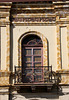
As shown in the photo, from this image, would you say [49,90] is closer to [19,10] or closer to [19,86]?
[19,86]

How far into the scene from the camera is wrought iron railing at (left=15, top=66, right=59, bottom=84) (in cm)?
1563

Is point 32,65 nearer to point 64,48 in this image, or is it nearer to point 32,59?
point 32,59

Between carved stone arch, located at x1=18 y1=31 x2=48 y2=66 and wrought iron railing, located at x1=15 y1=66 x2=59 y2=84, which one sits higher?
carved stone arch, located at x1=18 y1=31 x2=48 y2=66

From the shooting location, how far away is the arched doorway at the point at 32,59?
16.0 meters

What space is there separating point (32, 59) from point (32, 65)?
1.13 feet

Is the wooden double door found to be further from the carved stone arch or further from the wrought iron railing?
the carved stone arch

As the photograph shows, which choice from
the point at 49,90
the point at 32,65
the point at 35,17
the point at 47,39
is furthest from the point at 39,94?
the point at 35,17

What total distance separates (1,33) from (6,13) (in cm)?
118

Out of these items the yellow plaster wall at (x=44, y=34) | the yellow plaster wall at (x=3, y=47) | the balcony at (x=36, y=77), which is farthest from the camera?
the yellow plaster wall at (x=44, y=34)

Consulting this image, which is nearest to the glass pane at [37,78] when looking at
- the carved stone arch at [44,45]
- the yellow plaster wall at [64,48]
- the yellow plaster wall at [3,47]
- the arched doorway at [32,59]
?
the arched doorway at [32,59]

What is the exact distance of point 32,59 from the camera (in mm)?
16484

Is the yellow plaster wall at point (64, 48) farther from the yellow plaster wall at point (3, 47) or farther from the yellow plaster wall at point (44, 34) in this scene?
the yellow plaster wall at point (3, 47)

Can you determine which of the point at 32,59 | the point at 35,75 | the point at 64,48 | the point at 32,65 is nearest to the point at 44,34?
the point at 64,48

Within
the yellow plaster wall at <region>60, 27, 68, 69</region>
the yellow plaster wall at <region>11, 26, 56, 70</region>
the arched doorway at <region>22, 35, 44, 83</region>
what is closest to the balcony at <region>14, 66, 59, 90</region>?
the arched doorway at <region>22, 35, 44, 83</region>
